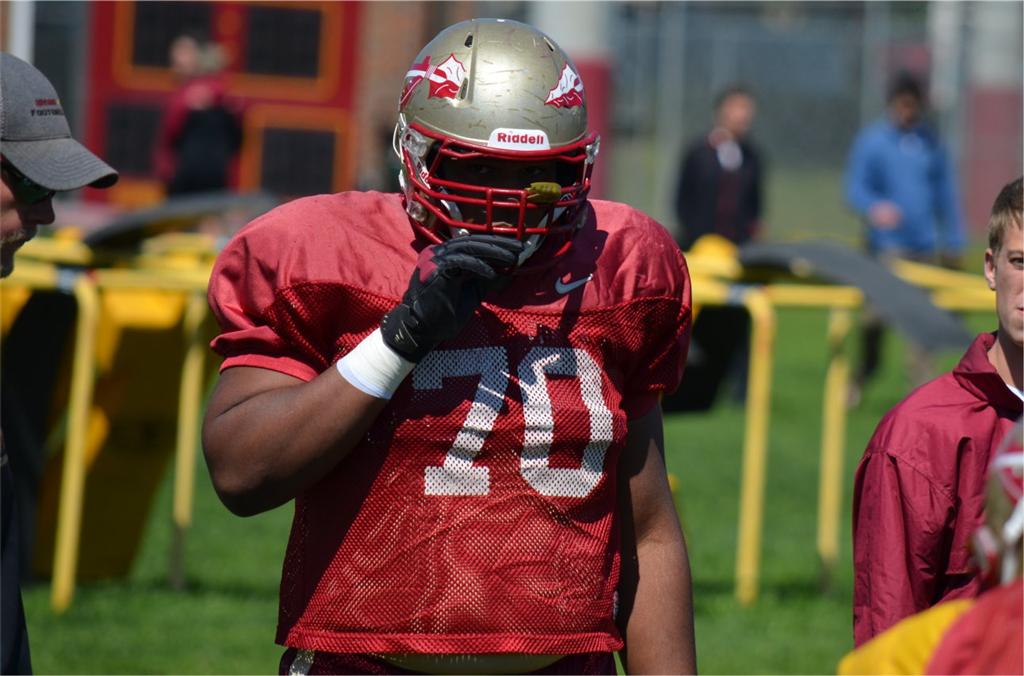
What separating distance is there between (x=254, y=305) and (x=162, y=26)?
1487 cm

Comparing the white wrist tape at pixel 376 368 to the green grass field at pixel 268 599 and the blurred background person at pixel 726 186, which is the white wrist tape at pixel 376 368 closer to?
the green grass field at pixel 268 599

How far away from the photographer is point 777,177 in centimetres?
1923

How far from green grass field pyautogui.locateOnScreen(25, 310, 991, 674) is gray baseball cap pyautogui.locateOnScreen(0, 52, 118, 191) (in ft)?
8.78

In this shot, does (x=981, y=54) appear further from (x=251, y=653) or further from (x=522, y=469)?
(x=522, y=469)

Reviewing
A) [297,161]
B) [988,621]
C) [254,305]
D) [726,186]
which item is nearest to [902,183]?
[726,186]

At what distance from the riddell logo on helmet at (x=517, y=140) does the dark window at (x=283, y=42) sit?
576 inches

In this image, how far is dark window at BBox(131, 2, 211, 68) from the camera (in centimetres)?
1658

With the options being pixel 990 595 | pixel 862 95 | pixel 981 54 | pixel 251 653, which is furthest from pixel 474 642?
pixel 981 54

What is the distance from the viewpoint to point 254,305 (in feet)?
8.55

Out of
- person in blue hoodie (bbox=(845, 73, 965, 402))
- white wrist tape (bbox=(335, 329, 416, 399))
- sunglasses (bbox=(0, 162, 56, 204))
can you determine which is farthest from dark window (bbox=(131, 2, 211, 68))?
white wrist tape (bbox=(335, 329, 416, 399))

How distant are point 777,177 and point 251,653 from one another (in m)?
14.6

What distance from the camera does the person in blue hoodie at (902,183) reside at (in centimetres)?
1095

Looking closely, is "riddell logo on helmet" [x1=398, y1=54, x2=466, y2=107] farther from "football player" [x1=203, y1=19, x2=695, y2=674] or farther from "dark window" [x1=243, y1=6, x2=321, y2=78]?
"dark window" [x1=243, y1=6, x2=321, y2=78]

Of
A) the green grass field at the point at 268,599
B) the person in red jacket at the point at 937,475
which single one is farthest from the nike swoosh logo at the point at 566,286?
the green grass field at the point at 268,599
